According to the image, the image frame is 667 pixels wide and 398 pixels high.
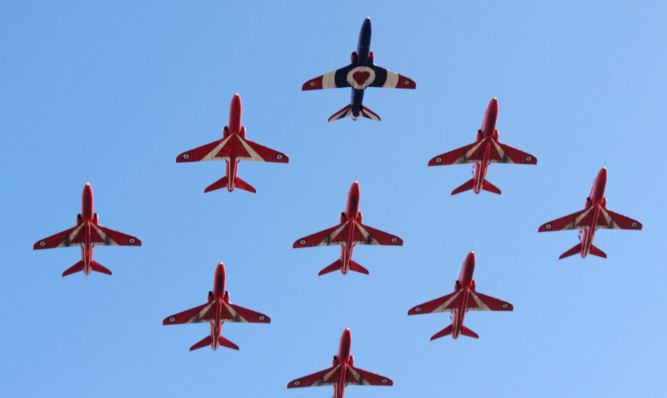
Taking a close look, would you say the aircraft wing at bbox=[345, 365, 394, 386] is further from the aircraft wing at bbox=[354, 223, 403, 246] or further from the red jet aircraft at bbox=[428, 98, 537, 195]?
the red jet aircraft at bbox=[428, 98, 537, 195]

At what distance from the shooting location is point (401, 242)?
220ft

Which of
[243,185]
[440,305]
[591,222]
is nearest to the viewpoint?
[243,185]

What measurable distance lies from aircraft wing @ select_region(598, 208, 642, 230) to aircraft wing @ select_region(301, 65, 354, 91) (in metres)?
19.9

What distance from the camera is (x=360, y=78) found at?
6412cm

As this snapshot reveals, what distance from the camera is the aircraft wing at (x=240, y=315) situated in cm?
6488

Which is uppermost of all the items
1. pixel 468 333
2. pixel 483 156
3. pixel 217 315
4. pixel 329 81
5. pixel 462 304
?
pixel 329 81

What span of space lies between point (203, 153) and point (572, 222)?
25948 millimetres

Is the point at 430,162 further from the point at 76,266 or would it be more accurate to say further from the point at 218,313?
the point at 76,266

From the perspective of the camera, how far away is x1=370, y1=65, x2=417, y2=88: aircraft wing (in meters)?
64.0

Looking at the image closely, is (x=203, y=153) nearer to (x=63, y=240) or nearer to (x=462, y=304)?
(x=63, y=240)

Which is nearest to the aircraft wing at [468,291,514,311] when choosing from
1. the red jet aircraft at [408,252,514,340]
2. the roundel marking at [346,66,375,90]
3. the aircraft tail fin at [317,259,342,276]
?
the red jet aircraft at [408,252,514,340]

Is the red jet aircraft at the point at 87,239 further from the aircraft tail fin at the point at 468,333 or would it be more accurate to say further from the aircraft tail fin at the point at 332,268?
the aircraft tail fin at the point at 468,333

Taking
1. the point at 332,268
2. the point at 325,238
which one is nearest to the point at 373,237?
the point at 325,238

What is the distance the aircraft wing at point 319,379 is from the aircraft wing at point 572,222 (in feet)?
59.2
